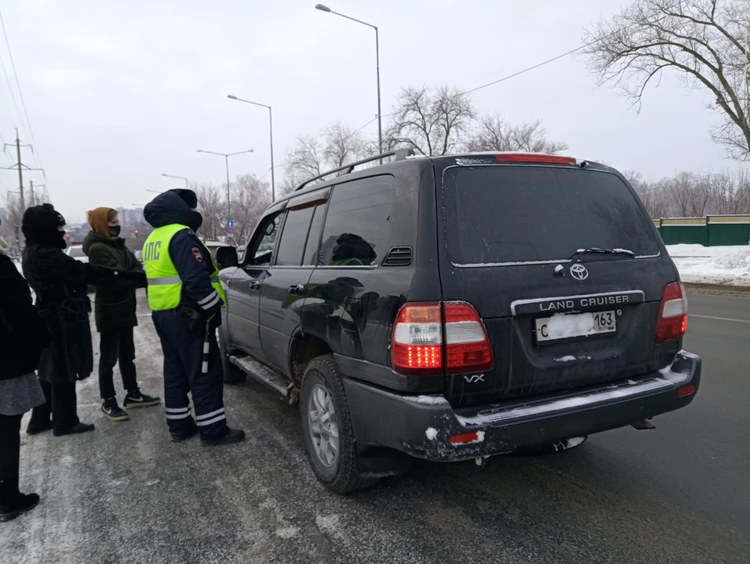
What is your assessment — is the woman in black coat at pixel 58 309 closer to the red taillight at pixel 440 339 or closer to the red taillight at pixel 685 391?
the red taillight at pixel 440 339

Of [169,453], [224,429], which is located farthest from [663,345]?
[169,453]

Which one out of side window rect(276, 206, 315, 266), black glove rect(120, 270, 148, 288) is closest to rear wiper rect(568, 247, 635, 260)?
side window rect(276, 206, 315, 266)

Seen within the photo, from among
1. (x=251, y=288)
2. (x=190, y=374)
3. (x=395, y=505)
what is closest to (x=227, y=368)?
(x=251, y=288)

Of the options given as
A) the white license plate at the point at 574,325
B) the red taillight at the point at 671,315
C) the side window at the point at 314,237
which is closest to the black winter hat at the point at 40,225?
the side window at the point at 314,237

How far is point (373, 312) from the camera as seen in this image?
260 cm

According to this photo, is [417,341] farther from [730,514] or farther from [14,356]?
[14,356]

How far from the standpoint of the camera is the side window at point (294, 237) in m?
3.77

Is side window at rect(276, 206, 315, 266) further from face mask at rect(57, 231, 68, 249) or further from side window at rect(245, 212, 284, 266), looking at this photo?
face mask at rect(57, 231, 68, 249)

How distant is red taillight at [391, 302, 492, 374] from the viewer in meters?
2.38

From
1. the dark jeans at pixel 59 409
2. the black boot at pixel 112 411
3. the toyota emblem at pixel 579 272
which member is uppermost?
the toyota emblem at pixel 579 272

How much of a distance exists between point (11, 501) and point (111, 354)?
5.86ft

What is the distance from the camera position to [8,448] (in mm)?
3027

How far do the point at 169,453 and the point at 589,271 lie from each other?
3.13 metres

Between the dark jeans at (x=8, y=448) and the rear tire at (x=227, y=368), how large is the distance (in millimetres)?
2386
